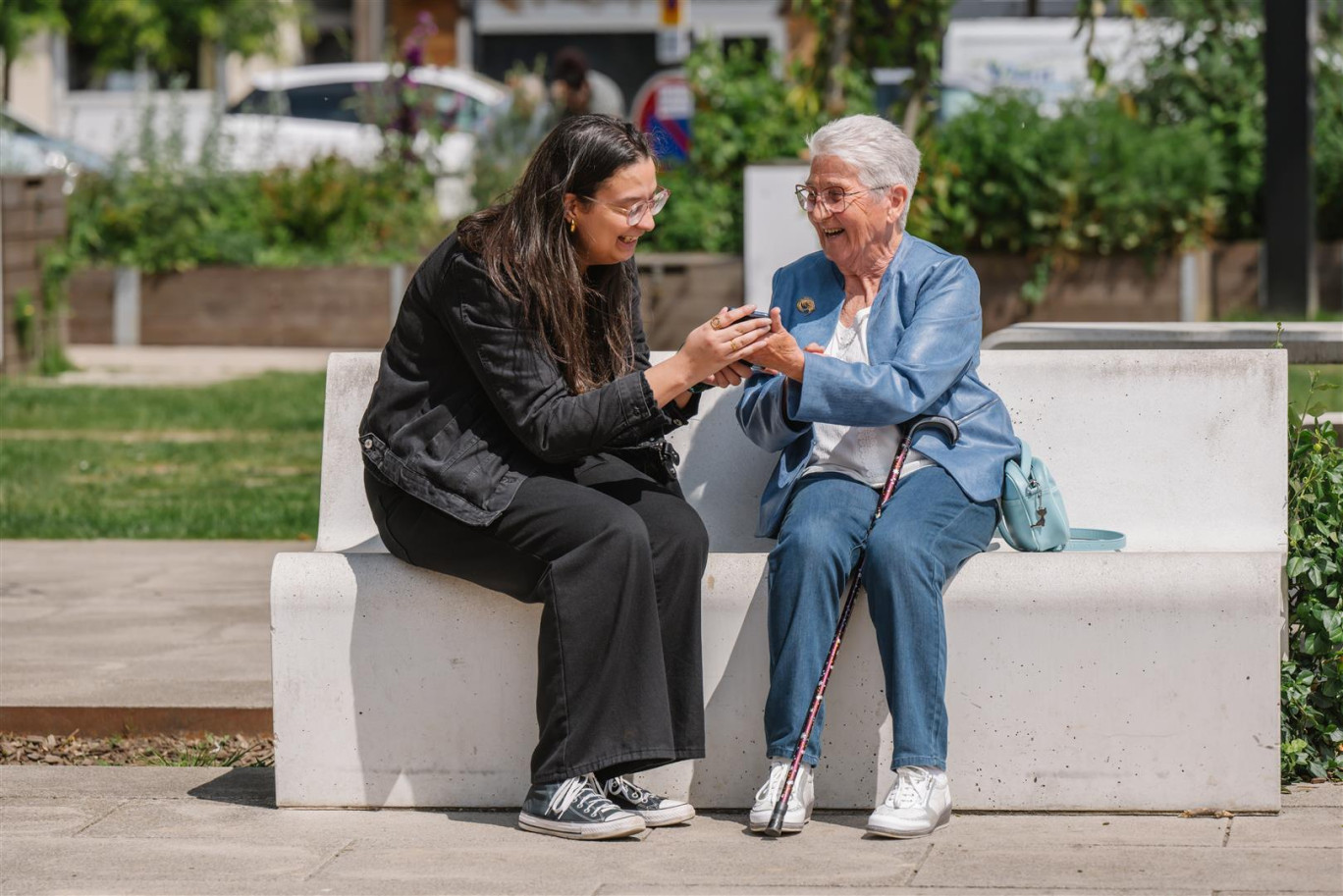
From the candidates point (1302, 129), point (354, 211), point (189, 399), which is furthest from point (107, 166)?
point (1302, 129)

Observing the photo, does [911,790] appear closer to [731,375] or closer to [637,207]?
[731,375]

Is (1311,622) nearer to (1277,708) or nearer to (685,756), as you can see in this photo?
(1277,708)

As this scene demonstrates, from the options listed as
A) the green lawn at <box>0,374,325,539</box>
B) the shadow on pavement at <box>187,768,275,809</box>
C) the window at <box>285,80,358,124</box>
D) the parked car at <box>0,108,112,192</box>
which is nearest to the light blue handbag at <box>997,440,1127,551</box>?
the shadow on pavement at <box>187,768,275,809</box>

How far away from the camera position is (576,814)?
3.92 m

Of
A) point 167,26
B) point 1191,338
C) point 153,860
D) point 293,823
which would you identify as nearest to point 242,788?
point 293,823

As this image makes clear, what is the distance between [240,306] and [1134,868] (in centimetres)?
1145

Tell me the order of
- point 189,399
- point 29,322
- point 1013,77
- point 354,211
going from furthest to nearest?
point 1013,77, point 354,211, point 29,322, point 189,399

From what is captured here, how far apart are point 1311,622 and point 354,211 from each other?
11.2 m

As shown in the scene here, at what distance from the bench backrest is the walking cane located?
348mm

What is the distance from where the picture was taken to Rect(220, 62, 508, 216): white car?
15320mm

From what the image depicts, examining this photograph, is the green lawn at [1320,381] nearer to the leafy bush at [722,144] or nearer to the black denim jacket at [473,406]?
the leafy bush at [722,144]

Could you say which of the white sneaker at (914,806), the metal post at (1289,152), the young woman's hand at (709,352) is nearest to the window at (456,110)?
the metal post at (1289,152)

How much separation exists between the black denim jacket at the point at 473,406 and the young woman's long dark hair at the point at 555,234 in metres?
0.04

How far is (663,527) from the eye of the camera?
4086 millimetres
